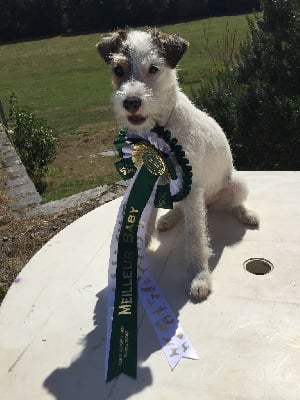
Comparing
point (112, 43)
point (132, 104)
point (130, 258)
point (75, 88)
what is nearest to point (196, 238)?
point (130, 258)

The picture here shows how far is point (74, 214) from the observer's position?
215 inches

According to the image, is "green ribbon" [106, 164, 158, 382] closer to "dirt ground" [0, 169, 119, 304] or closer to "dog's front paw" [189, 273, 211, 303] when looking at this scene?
"dog's front paw" [189, 273, 211, 303]

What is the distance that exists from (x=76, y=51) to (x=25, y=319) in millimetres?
32627

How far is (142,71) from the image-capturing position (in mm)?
2627

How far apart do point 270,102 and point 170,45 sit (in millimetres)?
3706

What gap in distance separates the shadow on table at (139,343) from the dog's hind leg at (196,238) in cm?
13

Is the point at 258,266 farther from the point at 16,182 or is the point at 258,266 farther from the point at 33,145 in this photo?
the point at 33,145

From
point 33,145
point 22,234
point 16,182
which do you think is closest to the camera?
point 22,234

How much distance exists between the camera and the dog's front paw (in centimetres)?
293

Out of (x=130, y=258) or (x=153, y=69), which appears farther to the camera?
(x=130, y=258)

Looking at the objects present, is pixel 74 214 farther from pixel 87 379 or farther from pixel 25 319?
pixel 87 379

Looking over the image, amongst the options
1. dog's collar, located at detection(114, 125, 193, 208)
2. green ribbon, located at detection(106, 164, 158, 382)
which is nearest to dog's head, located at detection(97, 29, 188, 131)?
dog's collar, located at detection(114, 125, 193, 208)

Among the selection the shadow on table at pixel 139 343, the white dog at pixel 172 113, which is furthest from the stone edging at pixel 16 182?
the white dog at pixel 172 113

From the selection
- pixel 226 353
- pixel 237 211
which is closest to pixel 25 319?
pixel 226 353
